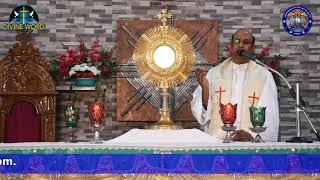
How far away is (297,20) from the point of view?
8578 mm

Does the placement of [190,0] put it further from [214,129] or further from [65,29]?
[214,129]

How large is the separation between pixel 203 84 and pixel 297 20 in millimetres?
3571

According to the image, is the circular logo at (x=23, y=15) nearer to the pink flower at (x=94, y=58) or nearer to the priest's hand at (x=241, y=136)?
the pink flower at (x=94, y=58)

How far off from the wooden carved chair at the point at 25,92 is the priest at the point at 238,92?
100 inches

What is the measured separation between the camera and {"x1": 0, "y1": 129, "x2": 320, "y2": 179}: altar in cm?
437

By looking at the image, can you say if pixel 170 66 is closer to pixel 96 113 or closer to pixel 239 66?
pixel 96 113

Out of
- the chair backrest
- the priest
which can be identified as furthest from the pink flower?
the priest

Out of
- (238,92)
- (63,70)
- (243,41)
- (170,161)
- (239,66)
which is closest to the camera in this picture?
(170,161)

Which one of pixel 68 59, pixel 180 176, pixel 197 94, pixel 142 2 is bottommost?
pixel 180 176

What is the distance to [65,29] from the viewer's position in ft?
28.3

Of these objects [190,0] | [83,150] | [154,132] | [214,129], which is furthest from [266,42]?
[83,150]

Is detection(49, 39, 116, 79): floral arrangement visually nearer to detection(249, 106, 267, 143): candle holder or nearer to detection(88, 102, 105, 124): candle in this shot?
detection(88, 102, 105, 124): candle

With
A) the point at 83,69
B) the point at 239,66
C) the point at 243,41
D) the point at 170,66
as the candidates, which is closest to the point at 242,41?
the point at 243,41

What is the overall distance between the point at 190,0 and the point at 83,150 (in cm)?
458
